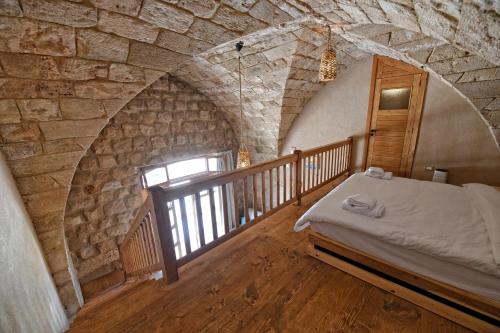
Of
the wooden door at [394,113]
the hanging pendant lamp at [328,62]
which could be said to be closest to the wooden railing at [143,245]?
the hanging pendant lamp at [328,62]

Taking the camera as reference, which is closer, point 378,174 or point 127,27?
point 127,27

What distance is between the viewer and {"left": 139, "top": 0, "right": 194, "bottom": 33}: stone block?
55.9 inches

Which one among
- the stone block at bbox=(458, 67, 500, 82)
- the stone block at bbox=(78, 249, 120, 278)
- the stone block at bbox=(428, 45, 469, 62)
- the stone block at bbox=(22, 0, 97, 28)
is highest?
the stone block at bbox=(22, 0, 97, 28)

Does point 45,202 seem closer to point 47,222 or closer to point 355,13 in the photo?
point 47,222

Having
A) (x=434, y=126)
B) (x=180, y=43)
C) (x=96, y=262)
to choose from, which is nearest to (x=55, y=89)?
(x=180, y=43)

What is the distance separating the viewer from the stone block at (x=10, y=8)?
1183 mm

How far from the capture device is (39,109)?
68.7 inches

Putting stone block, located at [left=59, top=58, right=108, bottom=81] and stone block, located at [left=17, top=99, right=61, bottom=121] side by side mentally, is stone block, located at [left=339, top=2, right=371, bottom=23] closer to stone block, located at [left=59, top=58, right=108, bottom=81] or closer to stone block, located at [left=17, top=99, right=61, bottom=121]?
stone block, located at [left=59, top=58, right=108, bottom=81]

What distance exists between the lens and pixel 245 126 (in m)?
4.84

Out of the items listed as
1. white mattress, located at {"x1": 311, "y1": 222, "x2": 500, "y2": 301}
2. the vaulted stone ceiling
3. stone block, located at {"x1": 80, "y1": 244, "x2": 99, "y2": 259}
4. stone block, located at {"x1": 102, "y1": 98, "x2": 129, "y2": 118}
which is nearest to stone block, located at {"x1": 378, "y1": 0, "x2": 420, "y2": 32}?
the vaulted stone ceiling

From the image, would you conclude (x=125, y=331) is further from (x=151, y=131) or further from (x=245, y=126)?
(x=245, y=126)

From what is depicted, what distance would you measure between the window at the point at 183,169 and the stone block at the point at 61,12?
2.56 meters

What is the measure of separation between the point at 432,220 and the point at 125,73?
2.99m

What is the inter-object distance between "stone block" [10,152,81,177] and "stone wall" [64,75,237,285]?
1.11 m
